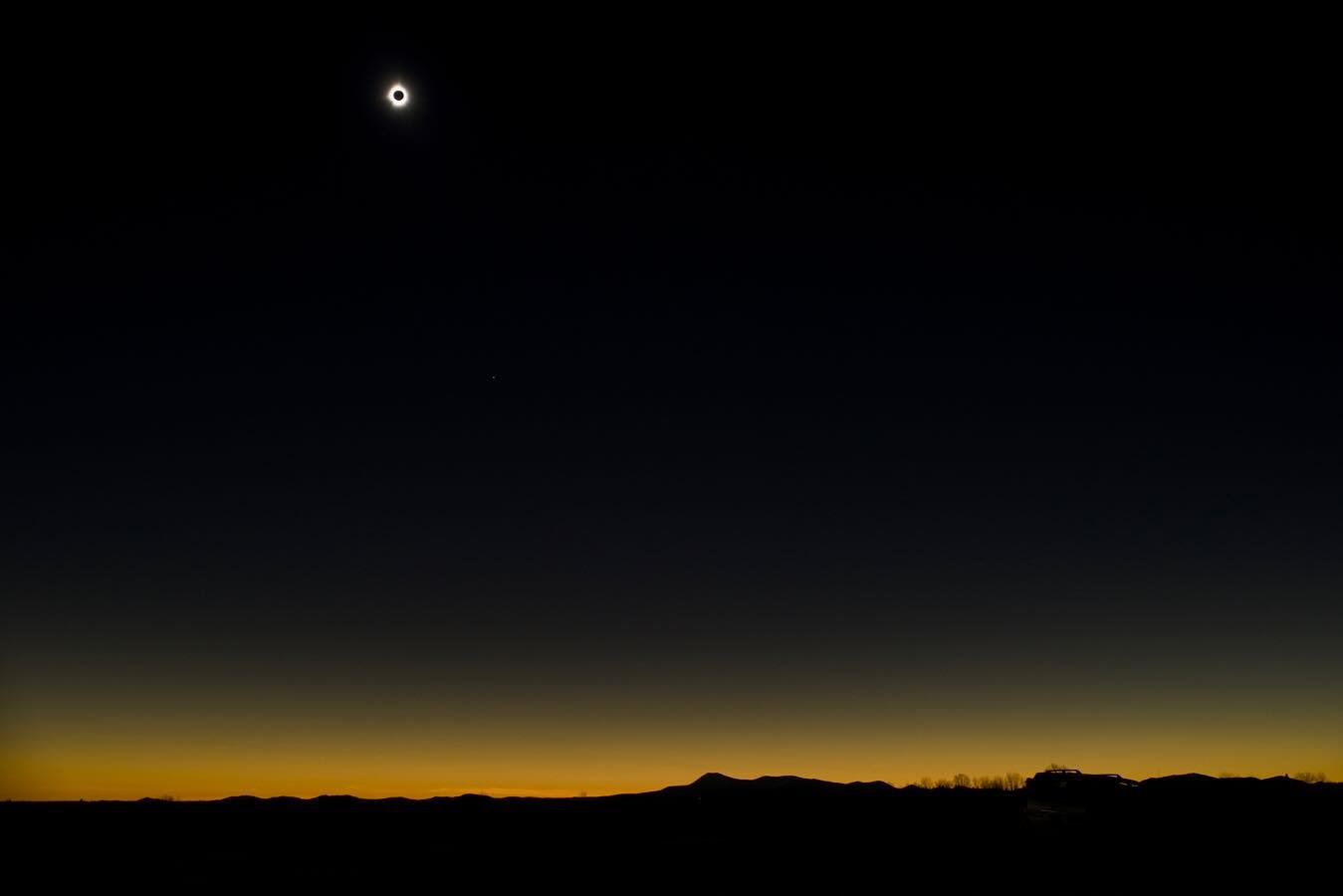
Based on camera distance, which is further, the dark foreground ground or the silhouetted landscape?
the silhouetted landscape

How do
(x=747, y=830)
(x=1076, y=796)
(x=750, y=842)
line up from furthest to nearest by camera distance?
1. (x=747, y=830)
2. (x=750, y=842)
3. (x=1076, y=796)

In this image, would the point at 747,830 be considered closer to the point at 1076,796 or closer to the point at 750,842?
the point at 750,842

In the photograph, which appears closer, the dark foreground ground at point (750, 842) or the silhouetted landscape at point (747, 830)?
the dark foreground ground at point (750, 842)

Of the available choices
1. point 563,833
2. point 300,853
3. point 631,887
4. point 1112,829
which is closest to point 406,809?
point 563,833

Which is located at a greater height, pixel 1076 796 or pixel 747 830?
pixel 1076 796

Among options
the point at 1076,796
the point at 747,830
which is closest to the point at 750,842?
the point at 747,830
